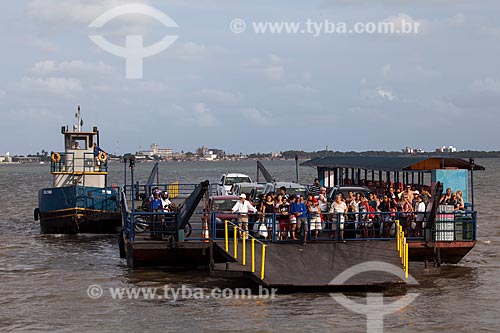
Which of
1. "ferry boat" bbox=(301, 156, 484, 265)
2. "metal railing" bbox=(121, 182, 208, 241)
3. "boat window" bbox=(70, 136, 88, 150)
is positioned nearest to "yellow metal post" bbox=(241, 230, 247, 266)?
"metal railing" bbox=(121, 182, 208, 241)

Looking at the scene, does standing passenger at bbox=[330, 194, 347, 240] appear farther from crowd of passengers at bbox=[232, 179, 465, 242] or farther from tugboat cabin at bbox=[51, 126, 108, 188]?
tugboat cabin at bbox=[51, 126, 108, 188]

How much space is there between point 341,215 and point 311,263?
2.24 meters

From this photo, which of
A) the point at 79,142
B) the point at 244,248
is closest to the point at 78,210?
the point at 79,142

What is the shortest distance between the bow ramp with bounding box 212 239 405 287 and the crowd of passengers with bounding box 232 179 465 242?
1.70 ft

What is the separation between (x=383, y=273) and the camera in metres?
17.5

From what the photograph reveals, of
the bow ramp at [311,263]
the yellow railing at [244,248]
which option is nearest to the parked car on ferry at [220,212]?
the yellow railing at [244,248]

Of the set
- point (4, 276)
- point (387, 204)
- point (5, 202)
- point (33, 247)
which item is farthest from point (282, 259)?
point (5, 202)

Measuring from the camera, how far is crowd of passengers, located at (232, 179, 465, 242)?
19.4 metres

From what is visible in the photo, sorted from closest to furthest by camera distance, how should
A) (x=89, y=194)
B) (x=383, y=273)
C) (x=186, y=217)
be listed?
(x=383, y=273), (x=186, y=217), (x=89, y=194)

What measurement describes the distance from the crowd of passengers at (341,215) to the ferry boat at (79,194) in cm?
1202

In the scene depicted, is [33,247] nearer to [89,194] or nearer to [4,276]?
[89,194]

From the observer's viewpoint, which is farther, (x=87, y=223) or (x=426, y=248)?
(x=87, y=223)

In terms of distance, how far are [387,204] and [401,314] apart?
5741 millimetres

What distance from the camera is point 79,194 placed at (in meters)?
31.6
